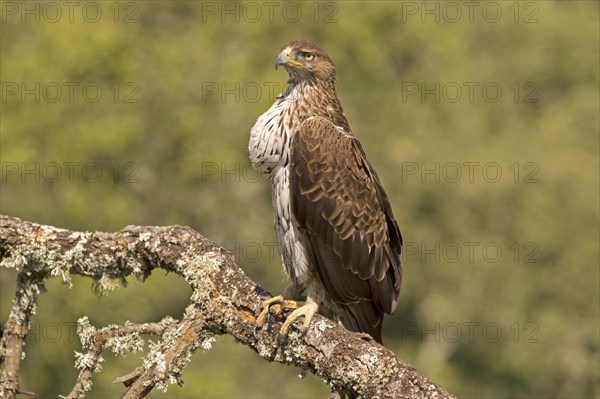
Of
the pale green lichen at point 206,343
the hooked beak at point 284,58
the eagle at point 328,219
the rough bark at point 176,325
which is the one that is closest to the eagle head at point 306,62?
the hooked beak at point 284,58

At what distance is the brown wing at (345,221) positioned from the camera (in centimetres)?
794

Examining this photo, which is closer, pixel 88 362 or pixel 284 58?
pixel 88 362

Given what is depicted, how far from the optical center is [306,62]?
866cm

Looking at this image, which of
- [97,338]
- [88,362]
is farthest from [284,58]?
[88,362]

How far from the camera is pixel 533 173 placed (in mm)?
31828

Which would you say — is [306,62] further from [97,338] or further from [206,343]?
[97,338]

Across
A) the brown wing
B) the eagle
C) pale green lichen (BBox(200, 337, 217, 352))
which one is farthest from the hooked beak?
pale green lichen (BBox(200, 337, 217, 352))

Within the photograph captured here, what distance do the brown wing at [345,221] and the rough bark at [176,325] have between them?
79 centimetres

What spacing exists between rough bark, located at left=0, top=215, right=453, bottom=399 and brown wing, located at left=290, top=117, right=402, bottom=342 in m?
0.79

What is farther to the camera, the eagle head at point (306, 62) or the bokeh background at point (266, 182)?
the bokeh background at point (266, 182)

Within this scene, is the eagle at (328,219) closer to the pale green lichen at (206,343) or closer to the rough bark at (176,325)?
the rough bark at (176,325)

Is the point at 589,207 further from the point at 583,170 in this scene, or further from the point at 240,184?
the point at 240,184

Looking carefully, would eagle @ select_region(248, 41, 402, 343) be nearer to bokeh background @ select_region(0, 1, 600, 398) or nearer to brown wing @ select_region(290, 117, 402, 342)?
brown wing @ select_region(290, 117, 402, 342)

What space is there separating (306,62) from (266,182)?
1939 centimetres
